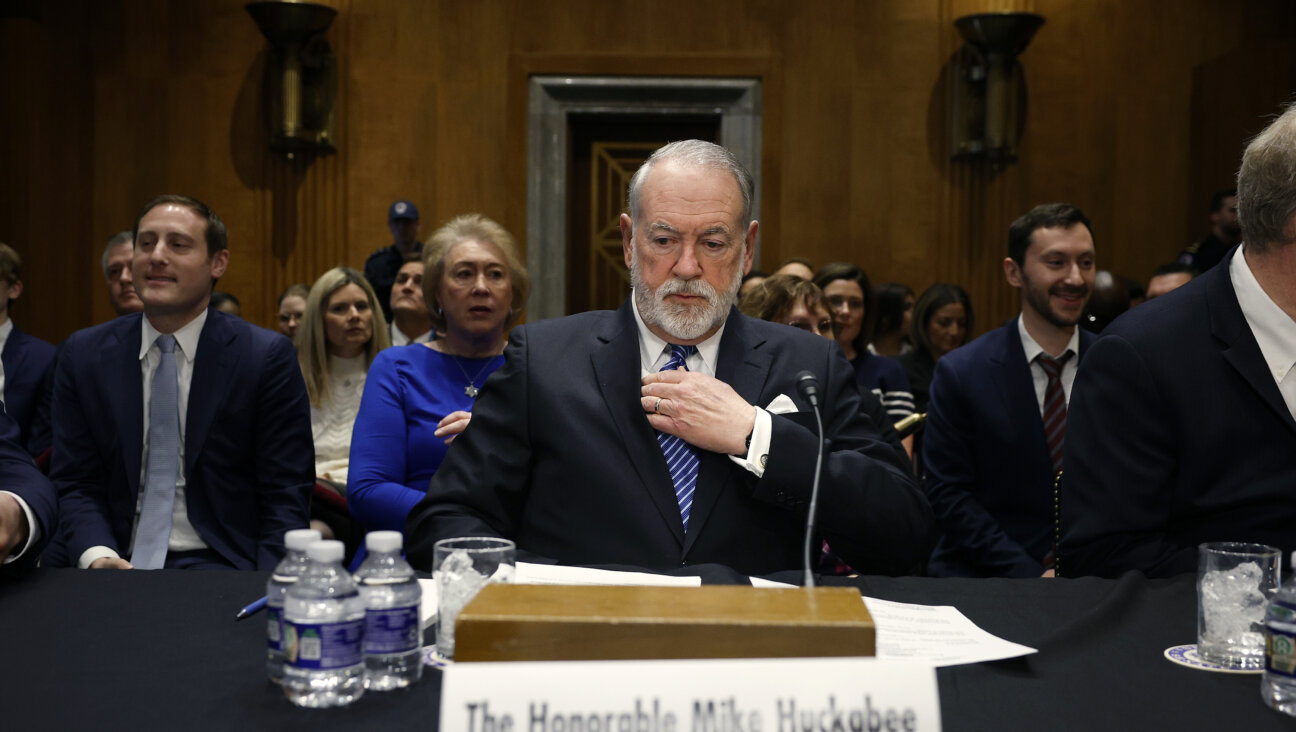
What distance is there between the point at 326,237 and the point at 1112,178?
5.30 meters

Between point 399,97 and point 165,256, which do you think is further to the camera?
point 399,97

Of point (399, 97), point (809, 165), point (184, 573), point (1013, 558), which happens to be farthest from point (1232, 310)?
point (399, 97)

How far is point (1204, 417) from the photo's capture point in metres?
2.12

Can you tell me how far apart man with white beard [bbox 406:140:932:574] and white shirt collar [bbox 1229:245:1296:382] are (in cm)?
71

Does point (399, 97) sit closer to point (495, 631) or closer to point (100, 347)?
point (100, 347)

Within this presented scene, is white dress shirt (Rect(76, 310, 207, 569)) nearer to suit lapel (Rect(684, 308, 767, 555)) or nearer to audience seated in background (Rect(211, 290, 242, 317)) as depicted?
suit lapel (Rect(684, 308, 767, 555))

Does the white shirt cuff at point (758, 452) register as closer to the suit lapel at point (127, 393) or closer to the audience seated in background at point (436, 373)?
the audience seated in background at point (436, 373)

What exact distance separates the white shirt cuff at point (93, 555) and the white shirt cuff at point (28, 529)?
3.07 ft

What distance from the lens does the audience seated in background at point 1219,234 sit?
252 inches

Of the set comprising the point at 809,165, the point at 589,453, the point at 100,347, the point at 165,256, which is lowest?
the point at 589,453

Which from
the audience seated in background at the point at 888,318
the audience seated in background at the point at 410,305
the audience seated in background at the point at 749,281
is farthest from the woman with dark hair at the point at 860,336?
the audience seated in background at the point at 410,305

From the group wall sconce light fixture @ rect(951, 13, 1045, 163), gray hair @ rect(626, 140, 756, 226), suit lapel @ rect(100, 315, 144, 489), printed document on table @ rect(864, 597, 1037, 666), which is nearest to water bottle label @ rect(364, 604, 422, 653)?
printed document on table @ rect(864, 597, 1037, 666)

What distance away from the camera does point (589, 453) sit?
2.17 metres

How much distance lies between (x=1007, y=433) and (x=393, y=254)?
454cm
